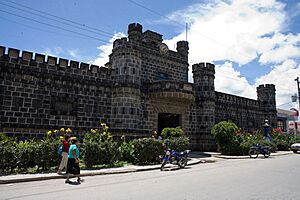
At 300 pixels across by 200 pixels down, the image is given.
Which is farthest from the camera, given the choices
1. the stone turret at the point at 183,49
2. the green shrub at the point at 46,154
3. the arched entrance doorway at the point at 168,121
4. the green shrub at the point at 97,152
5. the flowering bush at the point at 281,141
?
the flowering bush at the point at 281,141

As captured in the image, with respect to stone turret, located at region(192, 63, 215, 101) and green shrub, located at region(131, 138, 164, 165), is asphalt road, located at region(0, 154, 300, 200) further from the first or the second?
stone turret, located at region(192, 63, 215, 101)

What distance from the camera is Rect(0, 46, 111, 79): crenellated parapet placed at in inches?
550

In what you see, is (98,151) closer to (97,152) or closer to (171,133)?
(97,152)

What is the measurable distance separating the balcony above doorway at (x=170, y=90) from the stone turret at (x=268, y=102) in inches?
596

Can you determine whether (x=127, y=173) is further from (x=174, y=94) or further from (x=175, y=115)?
(x=175, y=115)

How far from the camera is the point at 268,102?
30.0 meters

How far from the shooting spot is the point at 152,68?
2022 cm

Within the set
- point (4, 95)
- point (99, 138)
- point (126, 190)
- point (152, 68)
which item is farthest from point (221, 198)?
point (152, 68)

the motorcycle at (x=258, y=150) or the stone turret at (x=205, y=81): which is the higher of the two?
the stone turret at (x=205, y=81)

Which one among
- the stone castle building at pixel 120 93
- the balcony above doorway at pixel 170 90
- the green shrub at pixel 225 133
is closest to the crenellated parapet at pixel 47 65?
the stone castle building at pixel 120 93

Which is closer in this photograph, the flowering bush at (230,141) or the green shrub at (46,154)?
the green shrub at (46,154)

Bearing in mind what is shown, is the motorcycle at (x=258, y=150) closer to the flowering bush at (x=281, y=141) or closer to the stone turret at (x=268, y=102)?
the flowering bush at (x=281, y=141)

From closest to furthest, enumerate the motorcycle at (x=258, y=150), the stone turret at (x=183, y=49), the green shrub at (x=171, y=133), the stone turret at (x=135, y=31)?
the green shrub at (x=171, y=133), the motorcycle at (x=258, y=150), the stone turret at (x=135, y=31), the stone turret at (x=183, y=49)

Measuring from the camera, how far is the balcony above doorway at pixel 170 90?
18.5 metres
